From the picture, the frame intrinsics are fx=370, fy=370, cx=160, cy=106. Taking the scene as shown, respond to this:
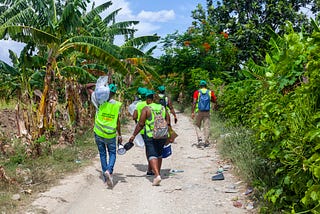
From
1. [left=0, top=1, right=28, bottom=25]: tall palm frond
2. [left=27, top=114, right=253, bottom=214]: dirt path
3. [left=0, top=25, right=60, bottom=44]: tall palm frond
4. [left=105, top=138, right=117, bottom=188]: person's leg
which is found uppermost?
[left=0, top=1, right=28, bottom=25]: tall palm frond

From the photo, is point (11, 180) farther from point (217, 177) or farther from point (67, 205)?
point (217, 177)

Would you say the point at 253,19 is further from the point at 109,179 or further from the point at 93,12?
the point at 109,179

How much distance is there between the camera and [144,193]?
20.8ft

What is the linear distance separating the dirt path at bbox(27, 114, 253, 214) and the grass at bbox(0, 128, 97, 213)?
24cm

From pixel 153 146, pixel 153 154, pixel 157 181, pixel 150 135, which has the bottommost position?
pixel 157 181

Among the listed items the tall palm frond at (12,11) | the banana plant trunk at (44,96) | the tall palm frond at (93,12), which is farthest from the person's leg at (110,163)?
the tall palm frond at (93,12)

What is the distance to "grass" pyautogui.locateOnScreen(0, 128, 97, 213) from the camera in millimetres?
5688

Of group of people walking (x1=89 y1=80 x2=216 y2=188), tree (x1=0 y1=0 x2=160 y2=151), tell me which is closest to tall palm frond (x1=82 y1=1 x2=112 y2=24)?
tree (x1=0 y1=0 x2=160 y2=151)

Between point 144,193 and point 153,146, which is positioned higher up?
point 153,146

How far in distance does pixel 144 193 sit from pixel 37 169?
7.51 ft

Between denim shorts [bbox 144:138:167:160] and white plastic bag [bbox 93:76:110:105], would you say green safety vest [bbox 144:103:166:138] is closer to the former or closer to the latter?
denim shorts [bbox 144:138:167:160]

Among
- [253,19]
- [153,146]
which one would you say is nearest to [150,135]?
[153,146]

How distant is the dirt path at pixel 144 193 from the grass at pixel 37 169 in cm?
24

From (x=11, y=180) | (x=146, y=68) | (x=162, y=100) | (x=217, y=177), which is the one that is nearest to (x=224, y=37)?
(x=146, y=68)
